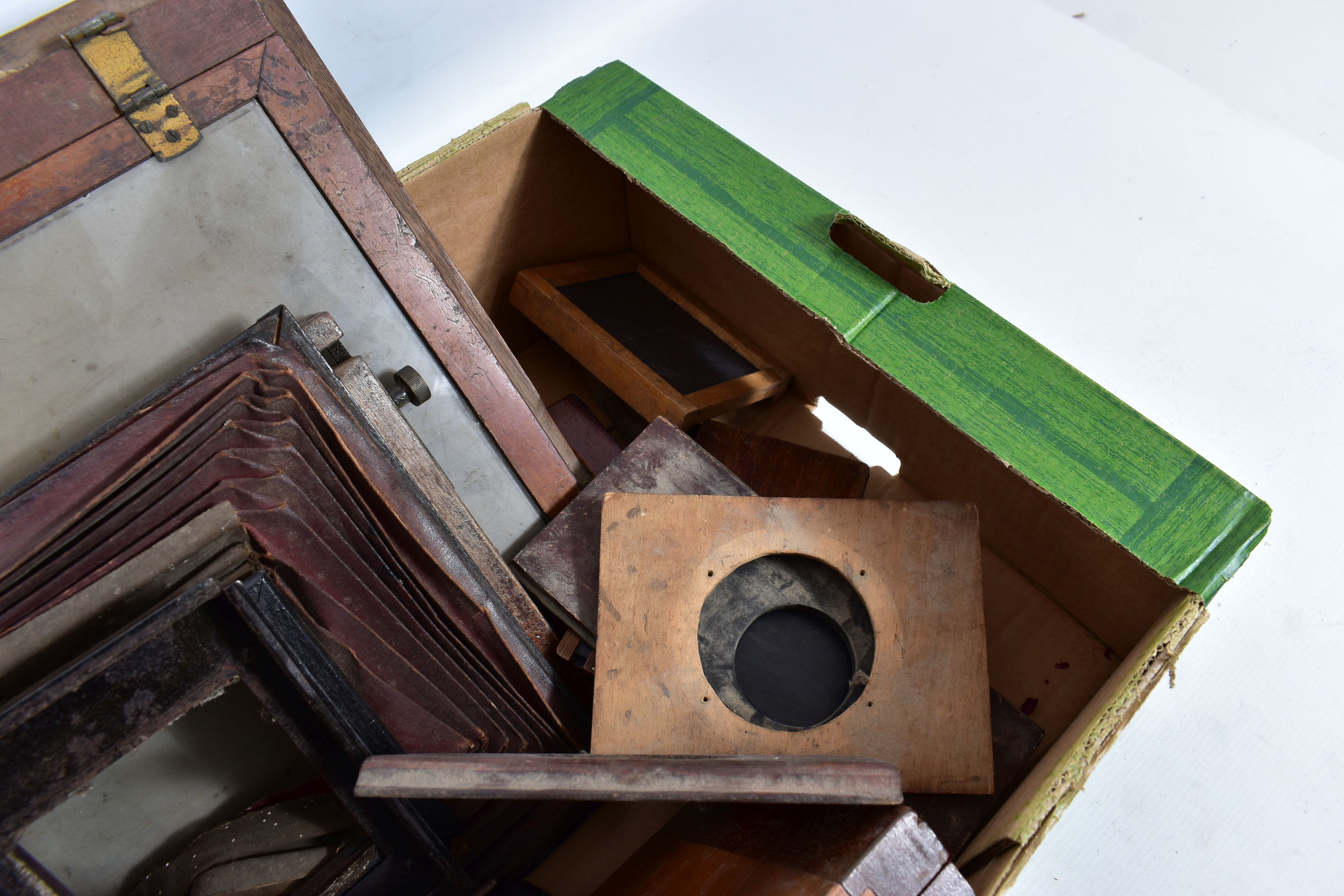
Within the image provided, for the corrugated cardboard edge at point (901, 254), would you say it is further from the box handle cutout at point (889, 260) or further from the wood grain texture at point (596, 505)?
the wood grain texture at point (596, 505)

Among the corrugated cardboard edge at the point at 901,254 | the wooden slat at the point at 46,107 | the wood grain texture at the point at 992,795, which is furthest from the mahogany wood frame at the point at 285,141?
the wood grain texture at the point at 992,795

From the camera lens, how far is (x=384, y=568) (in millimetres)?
1069

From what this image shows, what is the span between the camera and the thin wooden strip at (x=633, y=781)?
33.8 inches

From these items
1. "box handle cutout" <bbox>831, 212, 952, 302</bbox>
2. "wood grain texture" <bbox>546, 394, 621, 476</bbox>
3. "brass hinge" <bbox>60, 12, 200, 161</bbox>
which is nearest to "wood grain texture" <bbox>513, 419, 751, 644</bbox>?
"wood grain texture" <bbox>546, 394, 621, 476</bbox>

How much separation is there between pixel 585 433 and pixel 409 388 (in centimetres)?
47

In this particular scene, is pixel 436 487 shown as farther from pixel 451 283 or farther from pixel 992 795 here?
pixel 992 795

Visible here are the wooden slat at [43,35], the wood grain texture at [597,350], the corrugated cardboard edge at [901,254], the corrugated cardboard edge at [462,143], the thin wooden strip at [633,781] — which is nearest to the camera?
the thin wooden strip at [633,781]

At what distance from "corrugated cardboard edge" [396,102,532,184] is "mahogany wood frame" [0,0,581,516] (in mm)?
156

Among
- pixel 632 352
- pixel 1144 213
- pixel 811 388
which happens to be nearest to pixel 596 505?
pixel 632 352

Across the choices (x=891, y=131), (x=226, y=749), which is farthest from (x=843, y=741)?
(x=891, y=131)

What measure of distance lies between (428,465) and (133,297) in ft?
1.34

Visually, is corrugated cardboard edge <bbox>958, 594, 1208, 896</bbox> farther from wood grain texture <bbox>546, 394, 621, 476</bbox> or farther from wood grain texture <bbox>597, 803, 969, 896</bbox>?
wood grain texture <bbox>546, 394, 621, 476</bbox>

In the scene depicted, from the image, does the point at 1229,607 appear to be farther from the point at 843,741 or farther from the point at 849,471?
the point at 843,741

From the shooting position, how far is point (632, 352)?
1.67m
